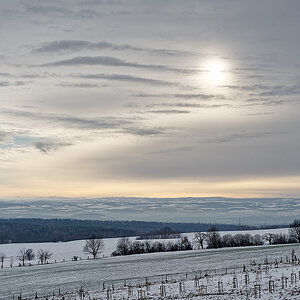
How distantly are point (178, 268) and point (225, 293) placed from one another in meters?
49.2

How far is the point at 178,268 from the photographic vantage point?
107375 millimetres

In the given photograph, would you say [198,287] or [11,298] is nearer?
[198,287]

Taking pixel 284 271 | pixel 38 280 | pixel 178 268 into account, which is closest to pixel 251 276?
pixel 284 271

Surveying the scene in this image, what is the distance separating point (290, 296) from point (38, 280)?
68951 millimetres

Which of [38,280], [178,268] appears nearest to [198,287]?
[178,268]

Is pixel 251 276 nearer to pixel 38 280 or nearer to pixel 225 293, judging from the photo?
pixel 225 293

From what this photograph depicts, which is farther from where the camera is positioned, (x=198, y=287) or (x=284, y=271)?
(x=284, y=271)

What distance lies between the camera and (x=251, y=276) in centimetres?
7281

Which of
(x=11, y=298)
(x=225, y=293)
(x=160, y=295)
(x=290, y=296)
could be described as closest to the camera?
(x=290, y=296)

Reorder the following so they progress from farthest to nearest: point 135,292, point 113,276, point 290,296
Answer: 1. point 113,276
2. point 135,292
3. point 290,296

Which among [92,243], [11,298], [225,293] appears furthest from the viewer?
[92,243]

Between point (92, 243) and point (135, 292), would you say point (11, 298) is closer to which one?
point (135, 292)

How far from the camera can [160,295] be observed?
64.4 meters

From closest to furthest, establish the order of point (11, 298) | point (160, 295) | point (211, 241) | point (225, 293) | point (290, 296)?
point (290, 296) < point (225, 293) < point (160, 295) < point (11, 298) < point (211, 241)
